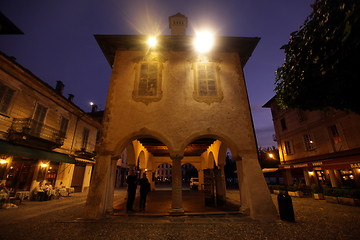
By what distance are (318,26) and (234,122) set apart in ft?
15.3

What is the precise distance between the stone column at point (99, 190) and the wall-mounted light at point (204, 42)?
24.4ft

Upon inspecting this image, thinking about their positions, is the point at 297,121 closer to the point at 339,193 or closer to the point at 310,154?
the point at 310,154

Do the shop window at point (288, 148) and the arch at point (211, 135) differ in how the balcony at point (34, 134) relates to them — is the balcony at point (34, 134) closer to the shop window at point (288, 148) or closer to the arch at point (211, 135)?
the arch at point (211, 135)

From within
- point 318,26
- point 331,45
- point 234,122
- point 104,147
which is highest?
point 318,26

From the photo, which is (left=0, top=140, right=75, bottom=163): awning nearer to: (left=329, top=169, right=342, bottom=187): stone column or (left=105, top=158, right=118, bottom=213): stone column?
(left=105, top=158, right=118, bottom=213): stone column

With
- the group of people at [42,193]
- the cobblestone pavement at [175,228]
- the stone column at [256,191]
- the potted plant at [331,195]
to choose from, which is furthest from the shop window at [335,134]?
the group of people at [42,193]

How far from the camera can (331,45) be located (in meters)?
3.94

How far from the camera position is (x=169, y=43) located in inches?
358

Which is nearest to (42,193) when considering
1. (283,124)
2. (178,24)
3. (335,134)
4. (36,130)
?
(36,130)

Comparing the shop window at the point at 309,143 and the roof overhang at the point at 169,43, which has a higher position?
the roof overhang at the point at 169,43

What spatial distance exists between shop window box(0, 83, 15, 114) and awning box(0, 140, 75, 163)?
2.16 metres

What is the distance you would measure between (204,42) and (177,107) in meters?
4.17

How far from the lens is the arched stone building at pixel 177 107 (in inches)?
276

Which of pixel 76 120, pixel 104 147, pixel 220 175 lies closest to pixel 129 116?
pixel 104 147
